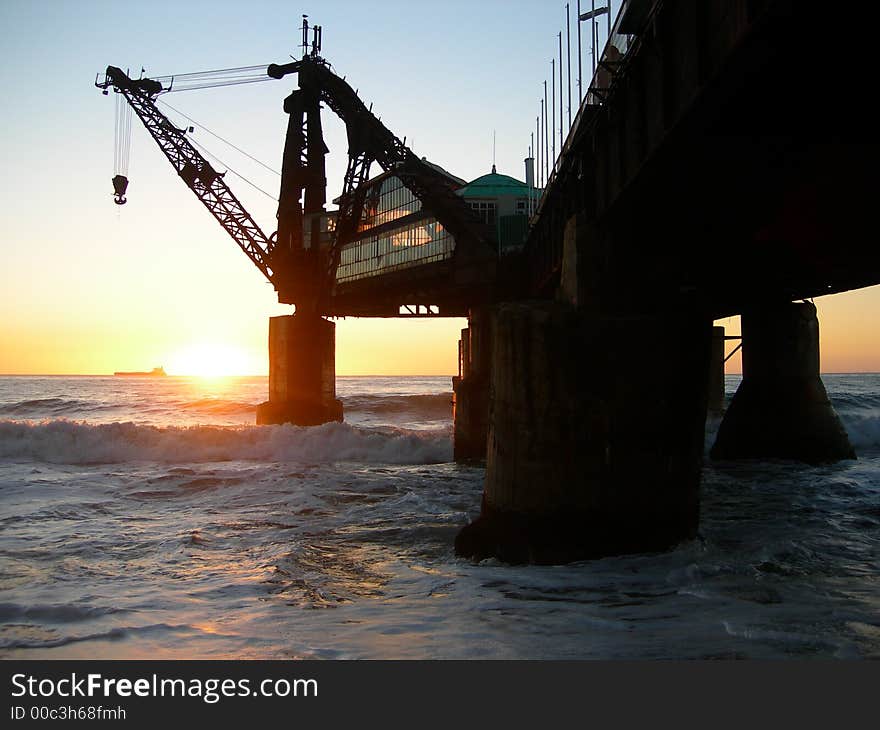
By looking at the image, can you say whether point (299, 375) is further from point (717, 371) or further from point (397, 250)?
point (717, 371)

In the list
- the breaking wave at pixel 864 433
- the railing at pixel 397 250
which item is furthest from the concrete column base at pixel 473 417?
the railing at pixel 397 250

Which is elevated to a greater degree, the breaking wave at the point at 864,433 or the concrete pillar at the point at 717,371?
the concrete pillar at the point at 717,371

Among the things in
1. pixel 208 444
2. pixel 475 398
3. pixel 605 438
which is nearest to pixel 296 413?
pixel 208 444

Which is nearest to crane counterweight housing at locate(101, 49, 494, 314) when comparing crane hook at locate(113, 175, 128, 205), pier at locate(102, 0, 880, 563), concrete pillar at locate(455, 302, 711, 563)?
crane hook at locate(113, 175, 128, 205)

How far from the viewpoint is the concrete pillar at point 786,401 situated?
2314cm

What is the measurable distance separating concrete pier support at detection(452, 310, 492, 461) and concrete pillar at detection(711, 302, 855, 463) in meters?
8.26

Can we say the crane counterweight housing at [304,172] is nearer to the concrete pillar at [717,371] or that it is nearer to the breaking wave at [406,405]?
the concrete pillar at [717,371]

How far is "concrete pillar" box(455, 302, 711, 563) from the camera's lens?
1028 cm

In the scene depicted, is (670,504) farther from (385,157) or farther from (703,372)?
(385,157)

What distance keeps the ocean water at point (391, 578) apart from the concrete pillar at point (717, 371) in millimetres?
15660

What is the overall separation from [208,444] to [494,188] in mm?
30803

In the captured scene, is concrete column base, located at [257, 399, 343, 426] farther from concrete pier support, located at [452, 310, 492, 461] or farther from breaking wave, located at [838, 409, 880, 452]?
breaking wave, located at [838, 409, 880, 452]

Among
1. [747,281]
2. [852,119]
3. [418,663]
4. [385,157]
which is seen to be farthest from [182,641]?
[385,157]

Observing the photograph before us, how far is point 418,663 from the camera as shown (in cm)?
636
